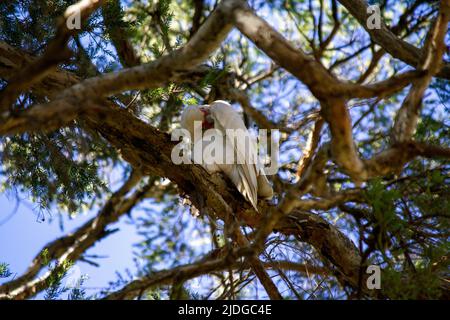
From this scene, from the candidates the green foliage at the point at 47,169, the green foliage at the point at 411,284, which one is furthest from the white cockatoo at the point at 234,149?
Result: the green foliage at the point at 411,284

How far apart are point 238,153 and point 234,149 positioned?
10cm

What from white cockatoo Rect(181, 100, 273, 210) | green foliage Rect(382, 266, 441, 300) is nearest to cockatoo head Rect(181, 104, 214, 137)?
white cockatoo Rect(181, 100, 273, 210)

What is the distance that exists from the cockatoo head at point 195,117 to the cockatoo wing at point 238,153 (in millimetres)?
57

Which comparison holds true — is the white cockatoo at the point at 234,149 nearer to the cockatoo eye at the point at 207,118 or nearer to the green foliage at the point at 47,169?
the cockatoo eye at the point at 207,118

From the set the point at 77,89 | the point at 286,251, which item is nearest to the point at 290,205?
the point at 77,89

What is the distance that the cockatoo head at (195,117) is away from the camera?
4895 millimetres

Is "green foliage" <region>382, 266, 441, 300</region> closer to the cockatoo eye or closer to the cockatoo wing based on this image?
the cockatoo wing

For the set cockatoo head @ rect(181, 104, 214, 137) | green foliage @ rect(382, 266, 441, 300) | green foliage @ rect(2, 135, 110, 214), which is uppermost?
cockatoo head @ rect(181, 104, 214, 137)

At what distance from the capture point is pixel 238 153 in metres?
4.72

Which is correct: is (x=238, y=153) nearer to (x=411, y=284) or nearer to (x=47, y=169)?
(x=47, y=169)

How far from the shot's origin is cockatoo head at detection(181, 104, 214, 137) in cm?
489

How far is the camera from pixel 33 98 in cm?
437

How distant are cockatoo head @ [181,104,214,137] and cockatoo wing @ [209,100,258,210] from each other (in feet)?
0.19

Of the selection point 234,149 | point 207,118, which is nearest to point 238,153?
point 234,149
